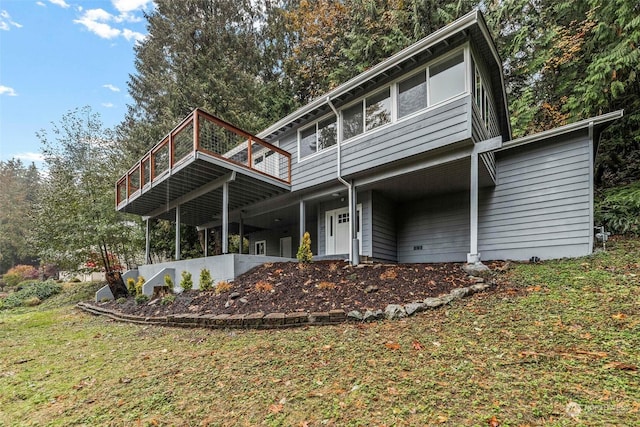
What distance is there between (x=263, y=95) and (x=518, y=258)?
16808 millimetres

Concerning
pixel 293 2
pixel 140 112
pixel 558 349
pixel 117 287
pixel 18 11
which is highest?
pixel 293 2

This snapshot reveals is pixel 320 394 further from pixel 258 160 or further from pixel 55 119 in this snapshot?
pixel 55 119

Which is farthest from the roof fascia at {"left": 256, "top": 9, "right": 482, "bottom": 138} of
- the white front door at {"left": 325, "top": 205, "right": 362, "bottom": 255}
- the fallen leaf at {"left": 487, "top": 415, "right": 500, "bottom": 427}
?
the fallen leaf at {"left": 487, "top": 415, "right": 500, "bottom": 427}

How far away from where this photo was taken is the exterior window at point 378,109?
7.76 m

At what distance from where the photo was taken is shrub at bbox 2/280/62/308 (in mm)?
11883

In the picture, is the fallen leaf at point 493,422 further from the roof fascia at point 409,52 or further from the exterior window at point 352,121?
the exterior window at point 352,121

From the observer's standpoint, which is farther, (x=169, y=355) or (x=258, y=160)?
(x=258, y=160)

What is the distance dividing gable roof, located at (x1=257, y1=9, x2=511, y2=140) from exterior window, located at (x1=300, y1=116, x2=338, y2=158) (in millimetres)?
343

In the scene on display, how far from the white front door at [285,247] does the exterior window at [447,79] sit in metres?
8.85

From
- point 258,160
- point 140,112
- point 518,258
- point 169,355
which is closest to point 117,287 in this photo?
point 258,160

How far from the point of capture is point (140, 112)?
21.2m

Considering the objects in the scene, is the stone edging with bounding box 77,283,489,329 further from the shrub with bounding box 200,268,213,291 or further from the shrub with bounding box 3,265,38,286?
the shrub with bounding box 3,265,38,286

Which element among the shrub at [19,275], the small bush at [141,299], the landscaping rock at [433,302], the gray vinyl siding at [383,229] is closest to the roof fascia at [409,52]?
the gray vinyl siding at [383,229]

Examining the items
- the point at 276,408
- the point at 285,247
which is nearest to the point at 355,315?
the point at 276,408
